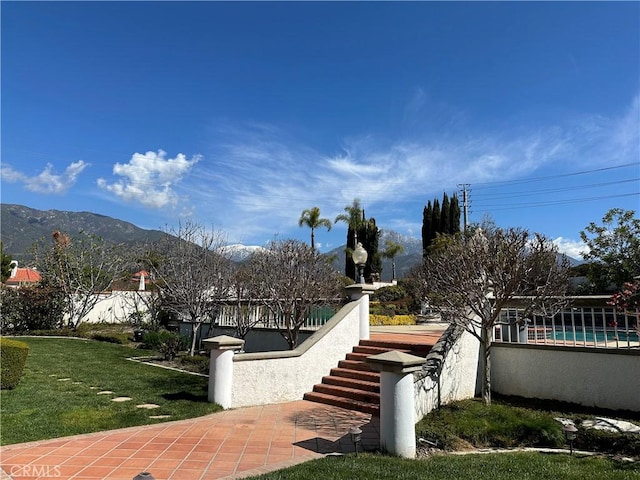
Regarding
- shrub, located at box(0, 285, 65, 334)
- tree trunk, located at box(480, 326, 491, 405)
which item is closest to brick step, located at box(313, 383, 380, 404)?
tree trunk, located at box(480, 326, 491, 405)

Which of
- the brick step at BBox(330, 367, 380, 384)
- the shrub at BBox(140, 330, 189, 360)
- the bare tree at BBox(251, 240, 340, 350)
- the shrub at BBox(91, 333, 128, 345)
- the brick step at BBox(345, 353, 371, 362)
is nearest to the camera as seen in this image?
the brick step at BBox(330, 367, 380, 384)

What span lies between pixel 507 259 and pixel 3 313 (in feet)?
77.9

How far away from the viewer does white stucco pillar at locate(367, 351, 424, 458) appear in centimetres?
579

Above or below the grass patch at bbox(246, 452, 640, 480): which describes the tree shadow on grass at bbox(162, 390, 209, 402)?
above

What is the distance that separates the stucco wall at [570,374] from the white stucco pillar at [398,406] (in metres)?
3.96

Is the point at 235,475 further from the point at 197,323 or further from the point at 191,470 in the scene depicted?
the point at 197,323

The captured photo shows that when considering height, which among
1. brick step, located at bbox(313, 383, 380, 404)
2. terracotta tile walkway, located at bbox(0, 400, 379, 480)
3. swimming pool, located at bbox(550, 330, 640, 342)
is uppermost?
swimming pool, located at bbox(550, 330, 640, 342)

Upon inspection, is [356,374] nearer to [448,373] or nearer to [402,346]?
[402,346]

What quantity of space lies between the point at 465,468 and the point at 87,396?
7.52 meters

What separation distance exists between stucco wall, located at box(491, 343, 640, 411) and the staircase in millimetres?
1668

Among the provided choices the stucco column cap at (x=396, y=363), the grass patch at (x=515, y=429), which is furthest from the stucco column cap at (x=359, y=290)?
the stucco column cap at (x=396, y=363)

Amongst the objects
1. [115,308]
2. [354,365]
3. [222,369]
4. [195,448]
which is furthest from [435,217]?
[195,448]

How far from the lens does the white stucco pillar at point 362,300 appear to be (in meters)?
11.0

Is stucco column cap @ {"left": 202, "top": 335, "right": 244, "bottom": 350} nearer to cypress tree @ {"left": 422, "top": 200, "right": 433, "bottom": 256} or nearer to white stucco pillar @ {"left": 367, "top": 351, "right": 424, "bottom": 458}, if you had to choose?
white stucco pillar @ {"left": 367, "top": 351, "right": 424, "bottom": 458}
